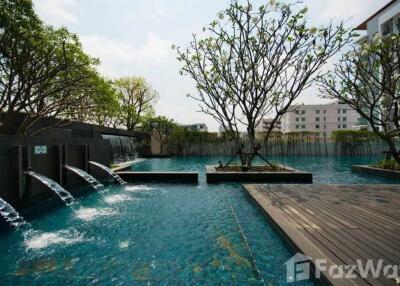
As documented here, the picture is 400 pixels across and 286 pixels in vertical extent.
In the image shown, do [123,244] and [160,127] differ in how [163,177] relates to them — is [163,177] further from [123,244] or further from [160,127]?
[160,127]

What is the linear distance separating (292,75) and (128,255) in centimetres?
1290

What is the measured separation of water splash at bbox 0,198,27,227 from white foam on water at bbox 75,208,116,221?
125cm

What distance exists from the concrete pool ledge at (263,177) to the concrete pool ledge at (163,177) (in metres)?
0.92

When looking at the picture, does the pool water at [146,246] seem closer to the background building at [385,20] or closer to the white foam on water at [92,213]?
the white foam on water at [92,213]

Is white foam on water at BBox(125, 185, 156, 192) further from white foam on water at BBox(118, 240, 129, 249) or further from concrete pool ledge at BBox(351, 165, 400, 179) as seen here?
concrete pool ledge at BBox(351, 165, 400, 179)

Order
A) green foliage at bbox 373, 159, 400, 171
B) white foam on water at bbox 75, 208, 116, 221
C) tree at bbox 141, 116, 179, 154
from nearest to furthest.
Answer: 1. white foam on water at bbox 75, 208, 116, 221
2. green foliage at bbox 373, 159, 400, 171
3. tree at bbox 141, 116, 179, 154

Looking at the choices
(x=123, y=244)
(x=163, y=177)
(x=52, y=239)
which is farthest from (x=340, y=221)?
(x=163, y=177)

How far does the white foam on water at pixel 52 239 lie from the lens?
4.94 meters

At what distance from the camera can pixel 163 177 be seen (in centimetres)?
1258

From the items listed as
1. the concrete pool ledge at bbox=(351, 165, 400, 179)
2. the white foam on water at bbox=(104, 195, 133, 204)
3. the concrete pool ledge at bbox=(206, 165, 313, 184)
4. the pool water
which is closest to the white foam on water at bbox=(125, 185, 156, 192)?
the white foam on water at bbox=(104, 195, 133, 204)

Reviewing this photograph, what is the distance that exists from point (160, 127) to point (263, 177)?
26432 mm

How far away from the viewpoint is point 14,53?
735 centimetres

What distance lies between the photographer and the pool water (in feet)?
12.1

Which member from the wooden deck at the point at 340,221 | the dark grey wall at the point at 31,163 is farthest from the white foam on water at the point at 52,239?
the wooden deck at the point at 340,221
